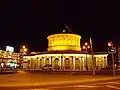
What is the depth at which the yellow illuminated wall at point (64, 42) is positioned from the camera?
85.9 metres

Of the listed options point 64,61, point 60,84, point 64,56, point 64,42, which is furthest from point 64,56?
point 60,84

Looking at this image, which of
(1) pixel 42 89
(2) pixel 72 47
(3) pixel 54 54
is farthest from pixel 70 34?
(1) pixel 42 89

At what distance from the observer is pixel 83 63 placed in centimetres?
8325

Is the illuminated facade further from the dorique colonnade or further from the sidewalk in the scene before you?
the sidewalk

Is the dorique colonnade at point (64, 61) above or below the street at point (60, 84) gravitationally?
above

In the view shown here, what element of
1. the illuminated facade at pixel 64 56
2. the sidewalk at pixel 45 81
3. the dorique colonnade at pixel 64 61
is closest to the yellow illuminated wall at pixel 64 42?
the illuminated facade at pixel 64 56

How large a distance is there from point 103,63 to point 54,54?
18536mm

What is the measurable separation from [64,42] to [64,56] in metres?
6.41

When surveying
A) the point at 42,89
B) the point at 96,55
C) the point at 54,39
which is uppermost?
the point at 54,39

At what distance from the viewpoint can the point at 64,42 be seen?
86000 mm

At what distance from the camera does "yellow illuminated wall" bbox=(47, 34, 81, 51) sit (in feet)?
282

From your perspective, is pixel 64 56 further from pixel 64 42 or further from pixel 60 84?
pixel 60 84

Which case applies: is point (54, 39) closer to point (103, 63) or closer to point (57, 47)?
point (57, 47)

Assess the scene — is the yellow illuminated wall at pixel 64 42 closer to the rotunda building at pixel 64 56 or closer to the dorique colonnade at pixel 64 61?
the rotunda building at pixel 64 56
